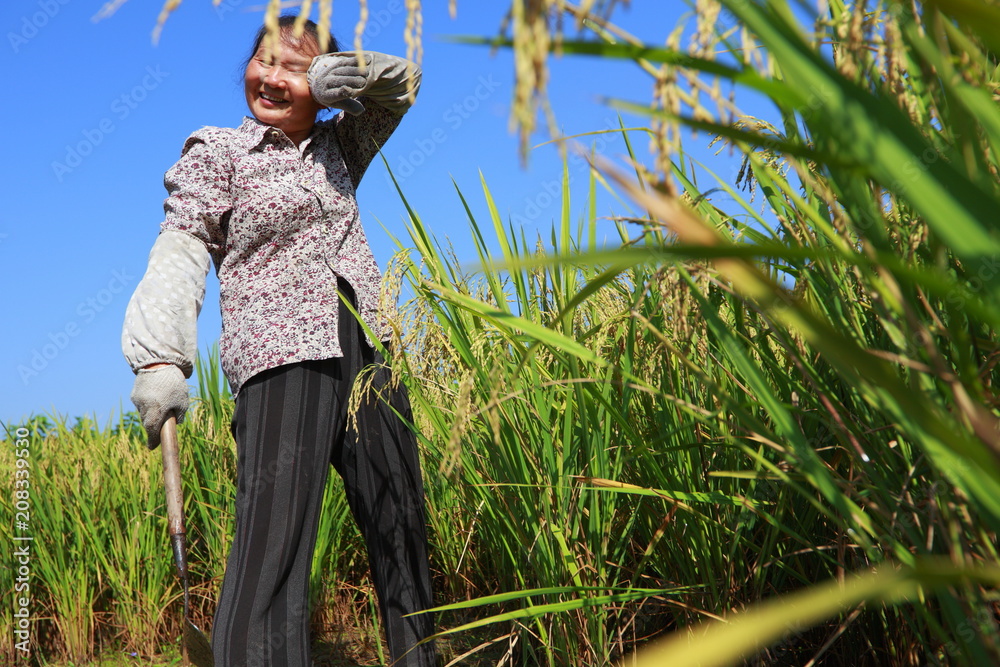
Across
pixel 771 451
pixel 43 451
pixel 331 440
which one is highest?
pixel 43 451

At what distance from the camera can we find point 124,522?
3.19 metres

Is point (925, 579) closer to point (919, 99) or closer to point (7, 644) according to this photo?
point (919, 99)

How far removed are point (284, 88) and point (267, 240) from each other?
436 mm

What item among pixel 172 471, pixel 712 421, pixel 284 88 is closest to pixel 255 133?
pixel 284 88

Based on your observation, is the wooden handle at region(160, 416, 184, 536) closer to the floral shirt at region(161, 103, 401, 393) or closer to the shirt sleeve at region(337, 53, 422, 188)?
the floral shirt at region(161, 103, 401, 393)

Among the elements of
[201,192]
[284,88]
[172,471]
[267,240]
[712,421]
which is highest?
[284,88]

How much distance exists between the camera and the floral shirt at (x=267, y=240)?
1849 millimetres

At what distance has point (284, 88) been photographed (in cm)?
201

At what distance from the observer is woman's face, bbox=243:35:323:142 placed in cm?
200

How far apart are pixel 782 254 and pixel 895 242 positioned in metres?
0.74

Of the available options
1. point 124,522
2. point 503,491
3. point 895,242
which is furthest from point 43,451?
point 895,242

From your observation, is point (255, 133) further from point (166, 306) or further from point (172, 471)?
point (172, 471)

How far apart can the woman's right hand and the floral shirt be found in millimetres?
137

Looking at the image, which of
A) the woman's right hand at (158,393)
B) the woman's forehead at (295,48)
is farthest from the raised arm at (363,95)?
the woman's right hand at (158,393)
